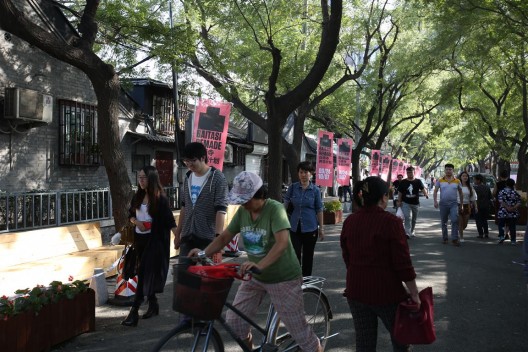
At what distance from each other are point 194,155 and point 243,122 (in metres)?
26.7

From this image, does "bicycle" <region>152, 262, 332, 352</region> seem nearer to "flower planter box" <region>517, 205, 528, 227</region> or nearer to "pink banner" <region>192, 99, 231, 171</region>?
"pink banner" <region>192, 99, 231, 171</region>

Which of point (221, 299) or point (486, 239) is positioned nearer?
point (221, 299)

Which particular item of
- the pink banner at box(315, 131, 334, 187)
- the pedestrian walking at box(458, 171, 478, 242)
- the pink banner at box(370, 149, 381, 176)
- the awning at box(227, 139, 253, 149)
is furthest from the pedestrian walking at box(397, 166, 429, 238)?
the pink banner at box(370, 149, 381, 176)

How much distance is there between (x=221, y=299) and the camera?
318 centimetres

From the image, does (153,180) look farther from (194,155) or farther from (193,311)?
(193,311)

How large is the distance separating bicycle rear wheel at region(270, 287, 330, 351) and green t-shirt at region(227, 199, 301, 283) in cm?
43

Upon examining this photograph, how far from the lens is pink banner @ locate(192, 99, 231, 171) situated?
12586mm

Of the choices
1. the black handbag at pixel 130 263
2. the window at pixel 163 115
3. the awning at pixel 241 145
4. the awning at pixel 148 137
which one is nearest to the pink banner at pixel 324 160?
the awning at pixel 148 137

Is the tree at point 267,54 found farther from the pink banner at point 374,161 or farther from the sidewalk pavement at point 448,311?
the pink banner at point 374,161

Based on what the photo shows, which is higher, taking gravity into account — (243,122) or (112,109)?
(243,122)

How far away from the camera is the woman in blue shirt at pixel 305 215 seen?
21.8 feet

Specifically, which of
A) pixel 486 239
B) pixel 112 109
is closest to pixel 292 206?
pixel 112 109

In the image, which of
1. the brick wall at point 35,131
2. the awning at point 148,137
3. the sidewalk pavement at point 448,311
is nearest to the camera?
the sidewalk pavement at point 448,311

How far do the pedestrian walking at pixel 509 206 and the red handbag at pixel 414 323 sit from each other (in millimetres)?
10638
